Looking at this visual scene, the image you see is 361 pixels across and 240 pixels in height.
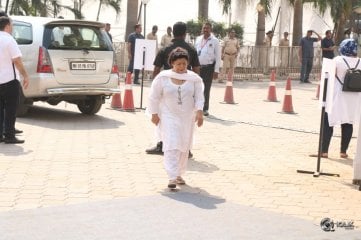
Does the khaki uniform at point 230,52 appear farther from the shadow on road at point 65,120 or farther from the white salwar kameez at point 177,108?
the white salwar kameez at point 177,108

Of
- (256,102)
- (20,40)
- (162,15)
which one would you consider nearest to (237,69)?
(256,102)

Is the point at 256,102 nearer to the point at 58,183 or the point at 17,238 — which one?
the point at 58,183

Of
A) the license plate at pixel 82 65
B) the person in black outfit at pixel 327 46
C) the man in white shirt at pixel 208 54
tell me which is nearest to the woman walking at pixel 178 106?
the license plate at pixel 82 65

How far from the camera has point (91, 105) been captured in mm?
13664

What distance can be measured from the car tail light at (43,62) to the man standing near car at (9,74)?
6.84 feet

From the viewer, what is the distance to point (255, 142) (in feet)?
36.5

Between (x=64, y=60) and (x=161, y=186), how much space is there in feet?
17.5

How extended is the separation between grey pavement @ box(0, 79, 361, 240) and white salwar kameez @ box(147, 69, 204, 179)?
39 centimetres

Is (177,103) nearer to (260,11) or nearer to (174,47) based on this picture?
(174,47)

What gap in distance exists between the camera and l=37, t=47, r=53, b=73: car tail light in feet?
40.1

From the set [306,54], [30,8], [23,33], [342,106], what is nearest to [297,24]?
[306,54]

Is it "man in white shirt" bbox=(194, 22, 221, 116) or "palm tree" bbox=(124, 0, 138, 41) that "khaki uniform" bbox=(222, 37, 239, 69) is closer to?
"palm tree" bbox=(124, 0, 138, 41)

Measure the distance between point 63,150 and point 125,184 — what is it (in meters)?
2.19

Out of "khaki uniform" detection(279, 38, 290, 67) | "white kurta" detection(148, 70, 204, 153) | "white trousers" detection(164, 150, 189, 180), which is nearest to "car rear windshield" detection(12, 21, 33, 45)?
"white kurta" detection(148, 70, 204, 153)
